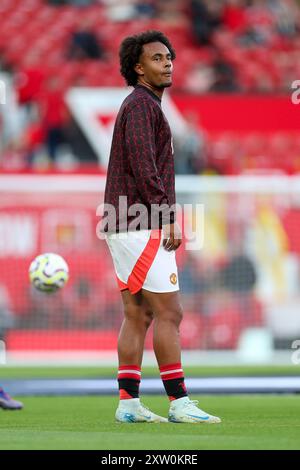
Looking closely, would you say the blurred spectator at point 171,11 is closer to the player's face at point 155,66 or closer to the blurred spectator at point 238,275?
the blurred spectator at point 238,275

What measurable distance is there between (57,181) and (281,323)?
3186mm

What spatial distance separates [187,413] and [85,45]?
1475 cm

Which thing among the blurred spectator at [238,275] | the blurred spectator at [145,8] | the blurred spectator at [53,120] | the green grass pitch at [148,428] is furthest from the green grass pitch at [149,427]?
the blurred spectator at [145,8]

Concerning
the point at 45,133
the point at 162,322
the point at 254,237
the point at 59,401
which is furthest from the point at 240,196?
the point at 162,322

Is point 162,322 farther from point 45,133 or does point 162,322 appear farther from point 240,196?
point 45,133

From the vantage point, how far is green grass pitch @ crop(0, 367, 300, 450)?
502 centimetres

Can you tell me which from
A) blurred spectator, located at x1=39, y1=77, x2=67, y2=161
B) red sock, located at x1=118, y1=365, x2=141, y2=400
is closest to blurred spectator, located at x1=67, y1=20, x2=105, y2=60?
blurred spectator, located at x1=39, y1=77, x2=67, y2=161

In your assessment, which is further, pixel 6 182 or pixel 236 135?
pixel 236 135

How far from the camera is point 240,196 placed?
563 inches

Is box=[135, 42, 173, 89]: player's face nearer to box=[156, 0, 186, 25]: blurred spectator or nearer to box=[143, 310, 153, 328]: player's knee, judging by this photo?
box=[143, 310, 153, 328]: player's knee

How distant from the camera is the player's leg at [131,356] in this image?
20.6 ft

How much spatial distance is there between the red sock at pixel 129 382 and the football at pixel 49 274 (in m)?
1.31

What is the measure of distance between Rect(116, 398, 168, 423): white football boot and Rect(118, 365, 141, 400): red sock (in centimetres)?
3

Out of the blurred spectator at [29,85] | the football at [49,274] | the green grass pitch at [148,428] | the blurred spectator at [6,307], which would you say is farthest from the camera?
the blurred spectator at [29,85]
